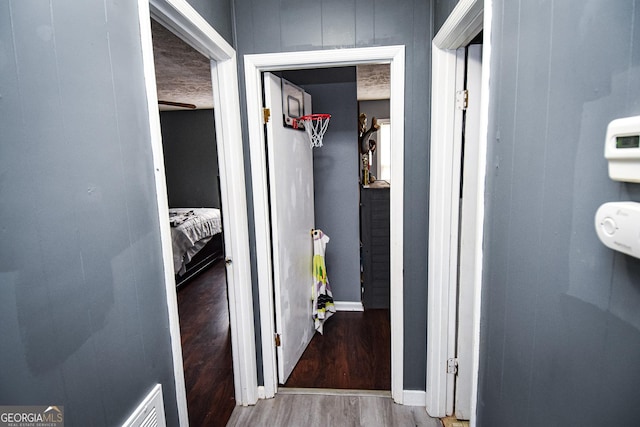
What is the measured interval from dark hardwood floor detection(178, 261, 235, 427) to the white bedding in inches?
14.8

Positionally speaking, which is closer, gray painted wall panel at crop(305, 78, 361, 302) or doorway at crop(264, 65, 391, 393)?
doorway at crop(264, 65, 391, 393)

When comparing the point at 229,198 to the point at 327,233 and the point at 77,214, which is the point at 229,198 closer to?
the point at 77,214

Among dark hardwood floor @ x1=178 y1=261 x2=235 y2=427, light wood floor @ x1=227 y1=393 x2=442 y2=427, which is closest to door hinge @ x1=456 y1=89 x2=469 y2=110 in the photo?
light wood floor @ x1=227 y1=393 x2=442 y2=427

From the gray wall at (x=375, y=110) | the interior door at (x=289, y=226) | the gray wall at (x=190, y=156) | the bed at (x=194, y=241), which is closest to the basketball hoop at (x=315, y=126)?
the interior door at (x=289, y=226)

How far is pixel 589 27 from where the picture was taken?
64cm

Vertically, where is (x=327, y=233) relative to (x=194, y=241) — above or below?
above

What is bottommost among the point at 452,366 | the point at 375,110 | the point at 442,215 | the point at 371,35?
the point at 452,366

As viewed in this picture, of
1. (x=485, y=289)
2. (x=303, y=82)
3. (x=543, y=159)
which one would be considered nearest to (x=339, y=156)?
(x=303, y=82)

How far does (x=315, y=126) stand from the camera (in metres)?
3.00

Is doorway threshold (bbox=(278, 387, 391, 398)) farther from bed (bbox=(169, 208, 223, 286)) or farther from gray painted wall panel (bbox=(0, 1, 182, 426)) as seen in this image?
bed (bbox=(169, 208, 223, 286))

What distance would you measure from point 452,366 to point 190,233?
3.34m

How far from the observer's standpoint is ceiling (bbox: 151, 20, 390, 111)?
8.63ft

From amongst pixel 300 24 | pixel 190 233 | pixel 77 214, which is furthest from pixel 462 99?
pixel 190 233

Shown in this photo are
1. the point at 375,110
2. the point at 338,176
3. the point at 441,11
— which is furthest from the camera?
the point at 375,110
